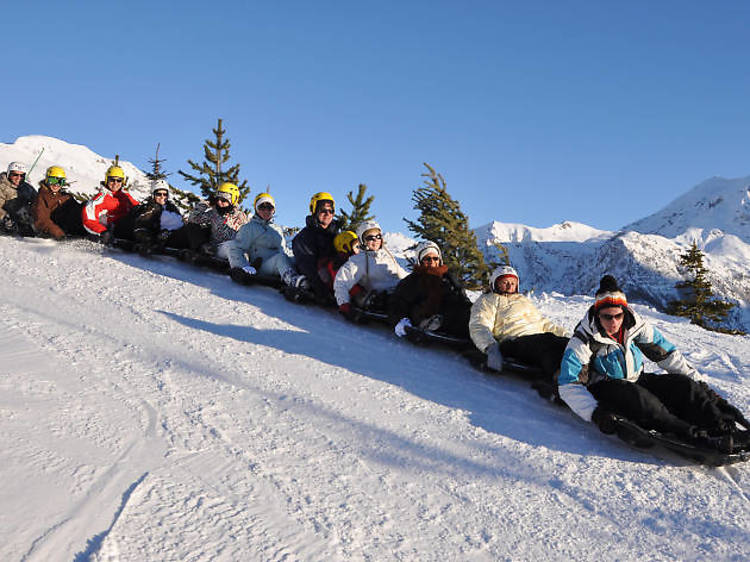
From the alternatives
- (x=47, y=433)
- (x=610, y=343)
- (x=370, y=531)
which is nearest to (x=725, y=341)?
(x=610, y=343)

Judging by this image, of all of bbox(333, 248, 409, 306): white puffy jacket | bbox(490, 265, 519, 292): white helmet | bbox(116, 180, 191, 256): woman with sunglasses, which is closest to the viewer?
bbox(490, 265, 519, 292): white helmet

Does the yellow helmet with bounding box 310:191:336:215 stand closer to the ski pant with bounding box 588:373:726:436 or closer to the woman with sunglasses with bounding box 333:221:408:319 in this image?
the woman with sunglasses with bounding box 333:221:408:319

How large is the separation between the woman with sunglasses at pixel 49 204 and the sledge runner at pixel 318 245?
383 cm

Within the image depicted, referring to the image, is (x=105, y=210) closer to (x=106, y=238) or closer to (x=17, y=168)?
(x=106, y=238)

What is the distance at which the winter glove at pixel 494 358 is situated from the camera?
14.6 ft

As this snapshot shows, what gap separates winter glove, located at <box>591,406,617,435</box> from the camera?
3.34 meters

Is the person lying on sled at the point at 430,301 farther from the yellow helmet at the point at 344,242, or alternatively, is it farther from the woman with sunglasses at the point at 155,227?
the woman with sunglasses at the point at 155,227

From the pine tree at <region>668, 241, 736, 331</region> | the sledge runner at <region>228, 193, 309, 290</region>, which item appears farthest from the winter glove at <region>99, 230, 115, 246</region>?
the pine tree at <region>668, 241, 736, 331</region>

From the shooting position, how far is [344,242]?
21.9 ft

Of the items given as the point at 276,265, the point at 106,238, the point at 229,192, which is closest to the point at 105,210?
the point at 106,238

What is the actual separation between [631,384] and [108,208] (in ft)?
24.3

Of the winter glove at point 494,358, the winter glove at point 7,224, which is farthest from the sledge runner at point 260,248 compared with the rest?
the winter glove at point 7,224

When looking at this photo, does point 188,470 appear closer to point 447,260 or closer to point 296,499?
point 296,499

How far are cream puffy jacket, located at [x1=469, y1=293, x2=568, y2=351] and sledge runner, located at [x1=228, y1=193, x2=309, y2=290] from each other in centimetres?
285
